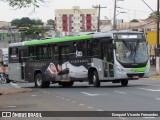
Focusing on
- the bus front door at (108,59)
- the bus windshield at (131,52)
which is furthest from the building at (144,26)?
the bus front door at (108,59)

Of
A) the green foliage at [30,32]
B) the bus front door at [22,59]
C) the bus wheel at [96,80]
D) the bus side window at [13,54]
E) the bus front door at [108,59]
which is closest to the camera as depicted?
the bus front door at [108,59]

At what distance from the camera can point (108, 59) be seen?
2742 cm

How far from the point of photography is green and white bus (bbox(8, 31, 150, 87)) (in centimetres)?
2736

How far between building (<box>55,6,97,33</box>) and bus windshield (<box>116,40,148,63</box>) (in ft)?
400

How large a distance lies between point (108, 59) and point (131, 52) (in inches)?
53.4

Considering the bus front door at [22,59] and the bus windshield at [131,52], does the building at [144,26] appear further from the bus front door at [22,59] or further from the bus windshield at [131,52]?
the bus windshield at [131,52]

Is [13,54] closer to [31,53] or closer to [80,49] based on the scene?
[31,53]

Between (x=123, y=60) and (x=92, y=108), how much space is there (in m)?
11.5

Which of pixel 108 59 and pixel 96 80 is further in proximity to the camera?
pixel 96 80

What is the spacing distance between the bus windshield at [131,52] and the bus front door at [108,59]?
392mm

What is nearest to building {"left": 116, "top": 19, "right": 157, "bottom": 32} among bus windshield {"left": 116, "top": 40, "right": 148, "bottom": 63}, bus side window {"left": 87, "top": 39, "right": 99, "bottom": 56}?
bus windshield {"left": 116, "top": 40, "right": 148, "bottom": 63}

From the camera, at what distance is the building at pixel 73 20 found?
15312 centimetres

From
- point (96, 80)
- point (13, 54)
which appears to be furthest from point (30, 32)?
point (96, 80)

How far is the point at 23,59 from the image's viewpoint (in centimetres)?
3378
